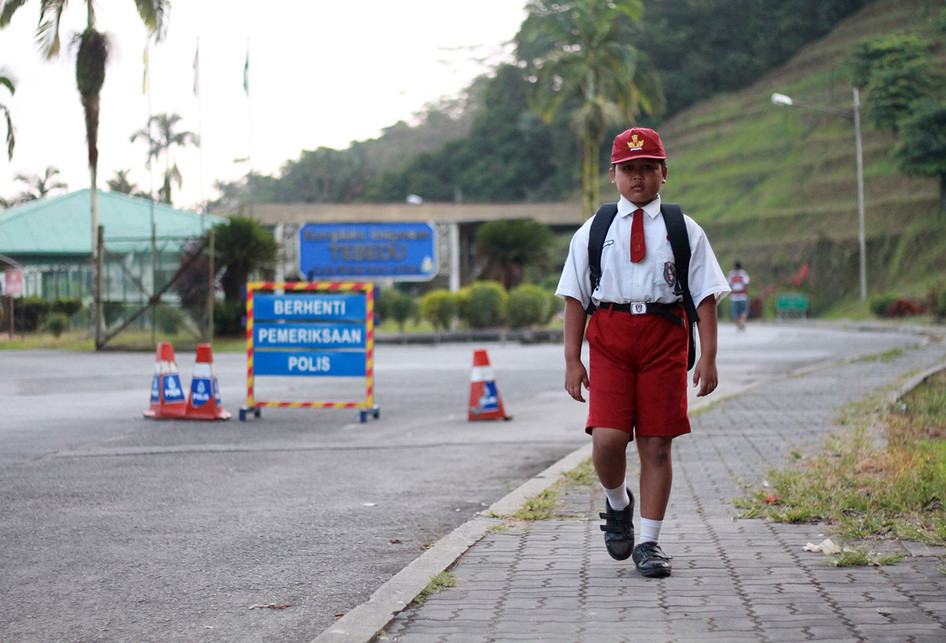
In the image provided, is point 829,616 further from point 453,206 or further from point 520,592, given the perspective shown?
point 453,206

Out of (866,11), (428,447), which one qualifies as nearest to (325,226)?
(428,447)

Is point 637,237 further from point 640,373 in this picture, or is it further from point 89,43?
point 89,43

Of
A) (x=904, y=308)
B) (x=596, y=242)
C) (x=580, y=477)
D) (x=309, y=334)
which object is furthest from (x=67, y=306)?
(x=596, y=242)

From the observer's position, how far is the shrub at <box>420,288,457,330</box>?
3148 cm

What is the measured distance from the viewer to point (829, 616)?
12.9 feet

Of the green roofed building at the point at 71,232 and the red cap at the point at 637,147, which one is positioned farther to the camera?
the green roofed building at the point at 71,232

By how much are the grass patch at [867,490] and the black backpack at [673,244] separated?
124cm

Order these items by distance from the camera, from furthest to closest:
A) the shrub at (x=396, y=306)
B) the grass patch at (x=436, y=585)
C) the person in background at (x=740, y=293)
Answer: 1. the shrub at (x=396, y=306)
2. the person in background at (x=740, y=293)
3. the grass patch at (x=436, y=585)

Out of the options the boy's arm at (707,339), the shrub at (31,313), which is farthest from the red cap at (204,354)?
the shrub at (31,313)

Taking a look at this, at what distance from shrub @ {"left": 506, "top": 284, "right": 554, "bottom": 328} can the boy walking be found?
86.3ft

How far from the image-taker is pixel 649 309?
4.61m

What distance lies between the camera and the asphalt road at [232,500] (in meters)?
4.49

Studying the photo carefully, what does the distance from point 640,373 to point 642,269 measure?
1.37 feet

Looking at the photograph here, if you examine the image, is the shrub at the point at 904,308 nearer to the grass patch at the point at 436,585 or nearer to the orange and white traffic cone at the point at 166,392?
the orange and white traffic cone at the point at 166,392
